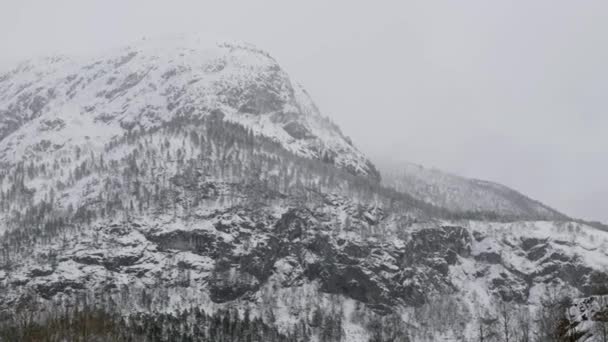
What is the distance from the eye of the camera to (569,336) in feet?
327

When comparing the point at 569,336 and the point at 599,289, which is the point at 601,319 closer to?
the point at 569,336

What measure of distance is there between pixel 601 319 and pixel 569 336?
191 inches

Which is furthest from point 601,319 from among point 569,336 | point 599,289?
point 599,289

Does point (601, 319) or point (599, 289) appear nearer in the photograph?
point (601, 319)

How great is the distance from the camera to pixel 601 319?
97250 millimetres

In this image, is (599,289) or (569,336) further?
(599,289)

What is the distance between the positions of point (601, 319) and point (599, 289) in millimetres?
19056

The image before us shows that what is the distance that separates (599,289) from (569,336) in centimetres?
1875

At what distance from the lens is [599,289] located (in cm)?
11506
